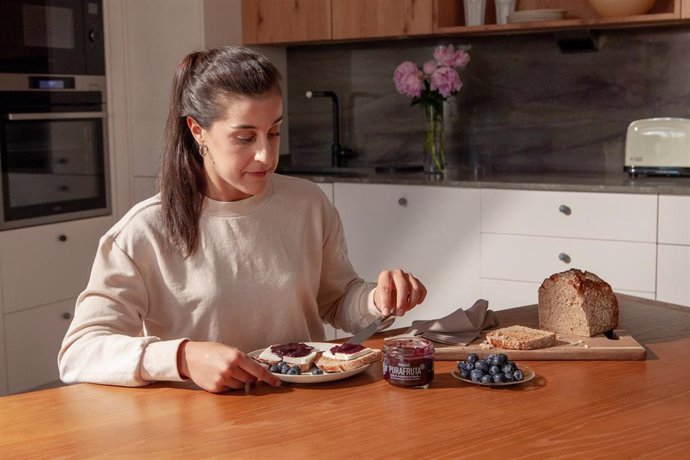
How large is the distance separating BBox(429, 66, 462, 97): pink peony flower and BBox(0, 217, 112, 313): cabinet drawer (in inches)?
62.5

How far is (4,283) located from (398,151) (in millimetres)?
1916

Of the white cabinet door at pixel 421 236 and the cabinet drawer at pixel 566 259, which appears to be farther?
the white cabinet door at pixel 421 236

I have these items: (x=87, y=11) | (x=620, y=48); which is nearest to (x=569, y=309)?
(x=620, y=48)

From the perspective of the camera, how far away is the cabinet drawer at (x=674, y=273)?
342 centimetres

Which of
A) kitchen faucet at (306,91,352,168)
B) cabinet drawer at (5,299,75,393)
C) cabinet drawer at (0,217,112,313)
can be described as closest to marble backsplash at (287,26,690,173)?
kitchen faucet at (306,91,352,168)

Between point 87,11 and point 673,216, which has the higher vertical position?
point 87,11

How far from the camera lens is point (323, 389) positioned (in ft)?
5.12

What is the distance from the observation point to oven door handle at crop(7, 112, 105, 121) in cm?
387

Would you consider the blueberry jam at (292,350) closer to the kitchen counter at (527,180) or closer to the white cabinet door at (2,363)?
the kitchen counter at (527,180)

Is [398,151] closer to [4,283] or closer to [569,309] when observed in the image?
[4,283]

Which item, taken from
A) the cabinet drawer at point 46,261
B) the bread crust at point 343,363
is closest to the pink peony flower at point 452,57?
the cabinet drawer at point 46,261

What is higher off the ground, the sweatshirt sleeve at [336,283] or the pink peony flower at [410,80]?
the pink peony flower at [410,80]

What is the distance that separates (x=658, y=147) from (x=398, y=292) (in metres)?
2.31

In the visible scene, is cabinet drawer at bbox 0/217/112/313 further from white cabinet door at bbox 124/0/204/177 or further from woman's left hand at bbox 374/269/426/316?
woman's left hand at bbox 374/269/426/316
